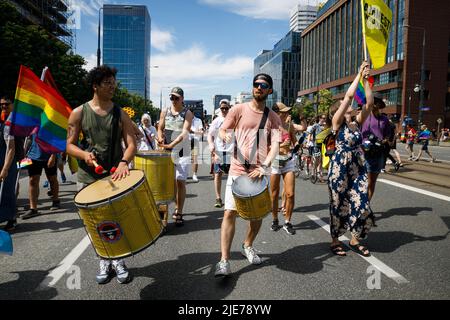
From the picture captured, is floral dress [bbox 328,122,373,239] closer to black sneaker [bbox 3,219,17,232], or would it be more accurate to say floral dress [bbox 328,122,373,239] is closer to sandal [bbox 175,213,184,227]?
sandal [bbox 175,213,184,227]

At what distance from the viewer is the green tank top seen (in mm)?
3695

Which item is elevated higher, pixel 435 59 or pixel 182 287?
pixel 435 59

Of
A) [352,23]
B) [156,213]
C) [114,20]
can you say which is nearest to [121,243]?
[156,213]

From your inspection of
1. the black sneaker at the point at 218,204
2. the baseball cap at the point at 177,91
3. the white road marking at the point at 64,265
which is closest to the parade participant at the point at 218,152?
the black sneaker at the point at 218,204

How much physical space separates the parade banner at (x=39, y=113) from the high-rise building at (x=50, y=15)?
192ft

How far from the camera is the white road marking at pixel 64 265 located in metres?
3.79

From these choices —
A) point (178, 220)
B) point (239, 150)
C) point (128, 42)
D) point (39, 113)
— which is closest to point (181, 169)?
point (178, 220)

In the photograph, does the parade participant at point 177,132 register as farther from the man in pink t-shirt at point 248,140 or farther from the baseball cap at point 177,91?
the man in pink t-shirt at point 248,140

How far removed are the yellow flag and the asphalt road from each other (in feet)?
8.04

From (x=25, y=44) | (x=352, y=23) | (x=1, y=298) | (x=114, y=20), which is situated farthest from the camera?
(x=114, y=20)

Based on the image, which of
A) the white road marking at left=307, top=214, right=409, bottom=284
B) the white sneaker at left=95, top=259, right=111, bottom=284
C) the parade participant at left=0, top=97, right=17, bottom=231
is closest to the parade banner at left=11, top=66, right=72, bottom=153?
the parade participant at left=0, top=97, right=17, bottom=231

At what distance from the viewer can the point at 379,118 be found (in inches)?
250
